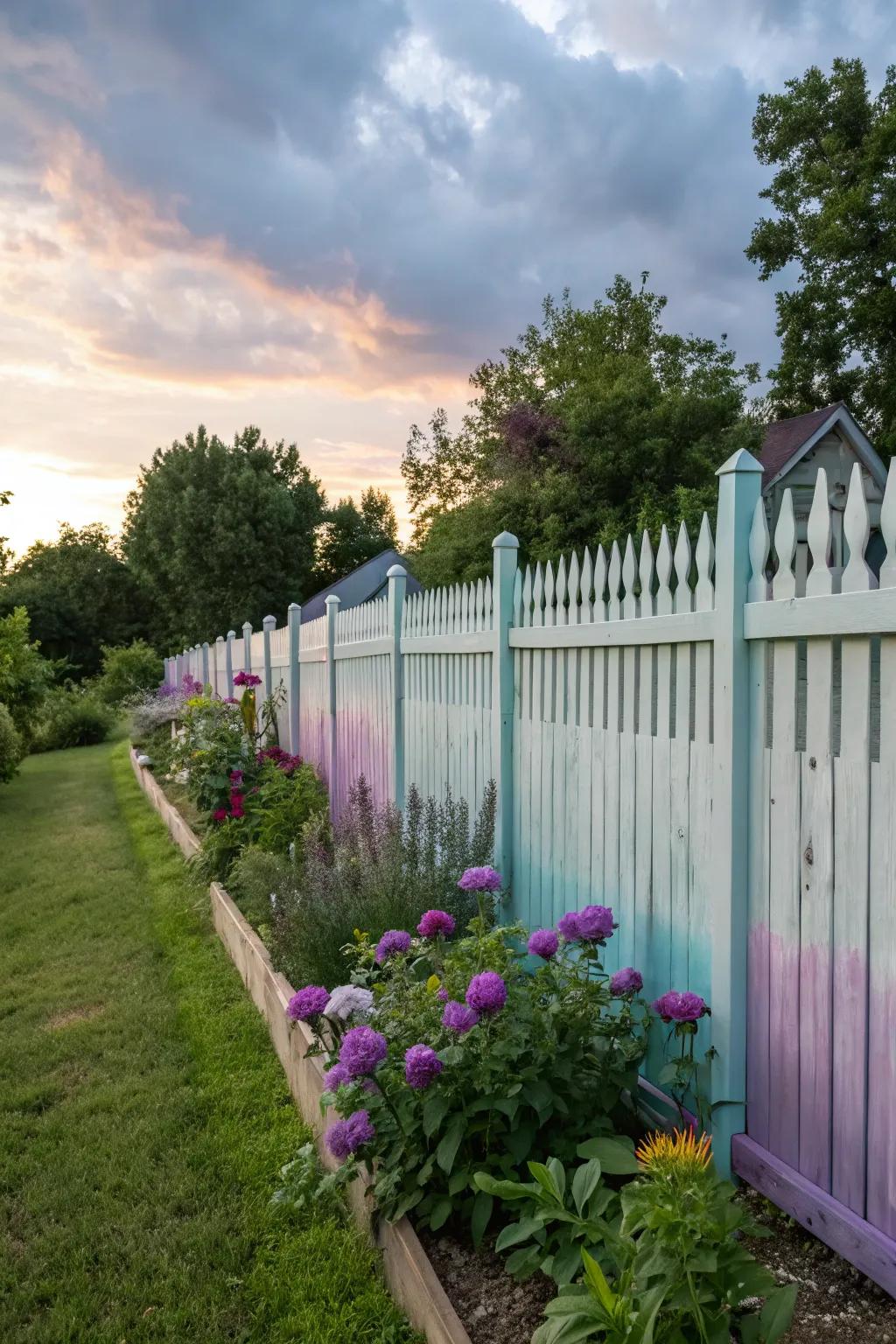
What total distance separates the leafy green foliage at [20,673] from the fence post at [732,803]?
12367mm

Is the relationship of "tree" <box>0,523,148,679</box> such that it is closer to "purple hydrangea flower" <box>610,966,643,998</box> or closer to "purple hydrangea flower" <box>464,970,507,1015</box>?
"purple hydrangea flower" <box>610,966,643,998</box>

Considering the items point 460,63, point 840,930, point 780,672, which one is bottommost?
point 840,930

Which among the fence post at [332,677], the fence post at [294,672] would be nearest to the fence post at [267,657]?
the fence post at [294,672]

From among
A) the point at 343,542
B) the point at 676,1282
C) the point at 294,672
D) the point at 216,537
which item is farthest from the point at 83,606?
the point at 676,1282

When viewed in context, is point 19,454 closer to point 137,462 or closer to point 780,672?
point 780,672

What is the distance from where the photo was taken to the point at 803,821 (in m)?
2.26

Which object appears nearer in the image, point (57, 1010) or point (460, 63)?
point (57, 1010)

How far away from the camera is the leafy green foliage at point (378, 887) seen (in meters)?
3.99

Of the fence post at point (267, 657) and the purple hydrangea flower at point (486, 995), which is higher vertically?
the fence post at point (267, 657)

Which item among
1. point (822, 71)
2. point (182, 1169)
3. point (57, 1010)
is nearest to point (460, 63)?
point (57, 1010)

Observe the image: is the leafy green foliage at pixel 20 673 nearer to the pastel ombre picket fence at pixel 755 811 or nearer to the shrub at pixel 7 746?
the shrub at pixel 7 746

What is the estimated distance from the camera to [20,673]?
45.4 feet

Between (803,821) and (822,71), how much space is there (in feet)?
84.8

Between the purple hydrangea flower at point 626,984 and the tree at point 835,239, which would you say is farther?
the tree at point 835,239
